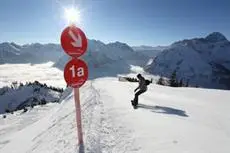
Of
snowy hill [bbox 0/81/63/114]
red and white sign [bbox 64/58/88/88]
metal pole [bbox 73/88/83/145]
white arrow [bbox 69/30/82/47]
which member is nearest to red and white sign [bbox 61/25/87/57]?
white arrow [bbox 69/30/82/47]

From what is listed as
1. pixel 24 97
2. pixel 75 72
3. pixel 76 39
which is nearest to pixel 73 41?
pixel 76 39

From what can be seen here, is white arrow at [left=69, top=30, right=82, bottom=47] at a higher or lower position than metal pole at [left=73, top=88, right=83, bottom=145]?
higher

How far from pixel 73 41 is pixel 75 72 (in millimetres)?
946

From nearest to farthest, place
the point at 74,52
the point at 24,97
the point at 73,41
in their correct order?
the point at 73,41, the point at 74,52, the point at 24,97

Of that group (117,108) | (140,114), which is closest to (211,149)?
(140,114)

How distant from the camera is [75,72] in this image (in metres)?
6.77

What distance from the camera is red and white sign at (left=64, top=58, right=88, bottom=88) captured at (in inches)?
262

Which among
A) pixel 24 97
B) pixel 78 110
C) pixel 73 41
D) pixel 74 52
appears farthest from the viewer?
pixel 24 97

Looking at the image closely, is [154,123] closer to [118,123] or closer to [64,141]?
[118,123]

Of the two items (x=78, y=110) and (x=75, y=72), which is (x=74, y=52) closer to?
(x=75, y=72)

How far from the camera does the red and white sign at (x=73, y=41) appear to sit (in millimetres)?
6465

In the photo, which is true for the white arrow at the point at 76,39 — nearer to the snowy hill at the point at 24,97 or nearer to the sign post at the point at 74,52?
the sign post at the point at 74,52

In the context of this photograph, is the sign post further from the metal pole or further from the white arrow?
the metal pole

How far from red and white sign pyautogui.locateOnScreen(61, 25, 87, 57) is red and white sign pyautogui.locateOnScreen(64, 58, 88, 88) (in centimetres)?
26
